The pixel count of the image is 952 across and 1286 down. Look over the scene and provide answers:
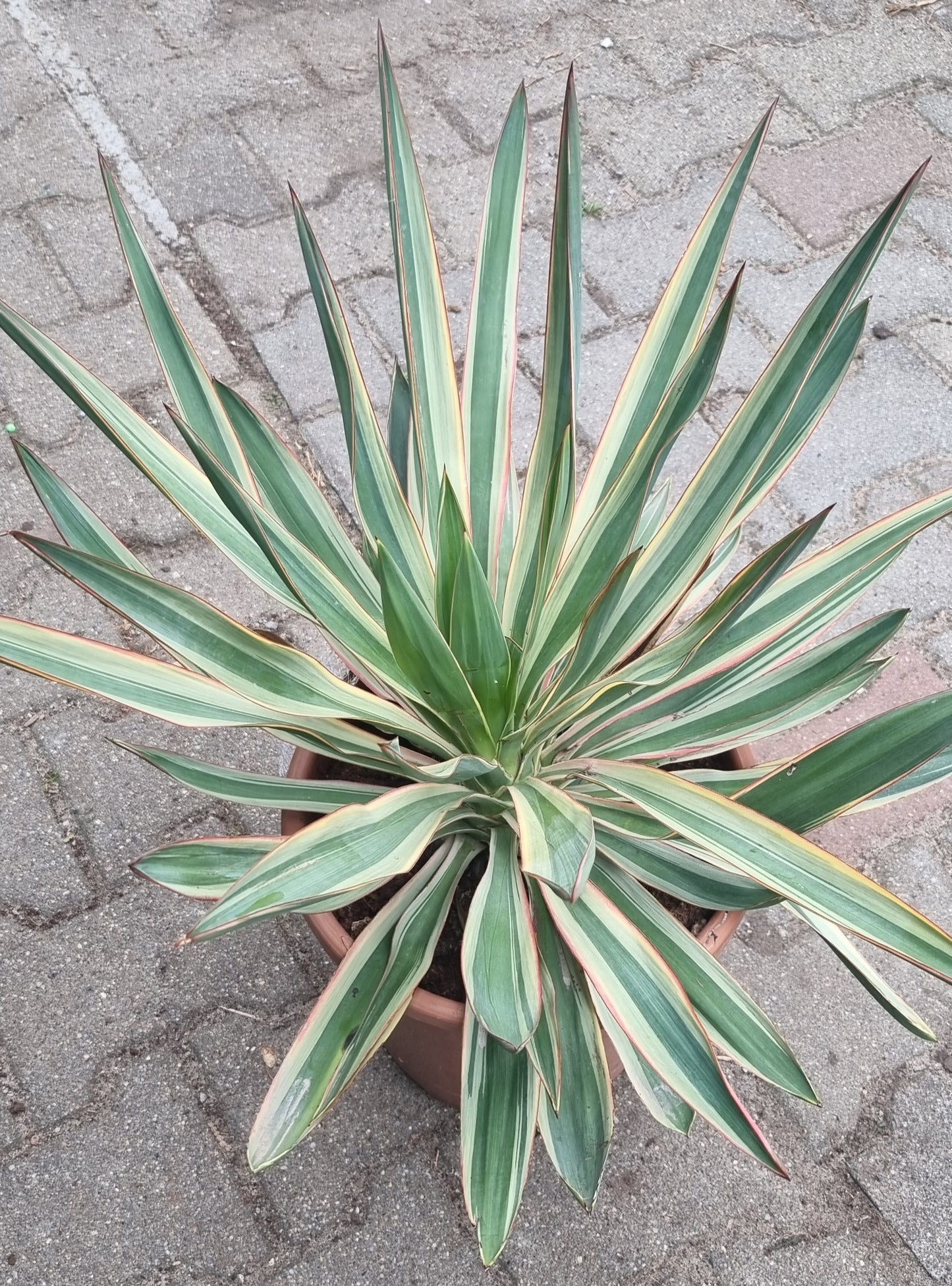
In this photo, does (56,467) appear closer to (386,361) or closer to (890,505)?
(386,361)

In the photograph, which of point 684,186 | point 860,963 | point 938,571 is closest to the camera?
point 860,963

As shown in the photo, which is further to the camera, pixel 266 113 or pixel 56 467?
pixel 266 113

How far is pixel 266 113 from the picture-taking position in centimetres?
252

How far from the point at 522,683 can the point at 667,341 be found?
38cm

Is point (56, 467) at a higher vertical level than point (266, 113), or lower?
lower

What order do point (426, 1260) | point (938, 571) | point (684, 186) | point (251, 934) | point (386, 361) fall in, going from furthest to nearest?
point (684, 186) → point (386, 361) → point (938, 571) → point (251, 934) → point (426, 1260)

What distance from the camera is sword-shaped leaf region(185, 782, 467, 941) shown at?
834mm

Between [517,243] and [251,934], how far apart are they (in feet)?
3.24

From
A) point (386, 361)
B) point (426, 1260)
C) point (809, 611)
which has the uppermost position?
point (809, 611)

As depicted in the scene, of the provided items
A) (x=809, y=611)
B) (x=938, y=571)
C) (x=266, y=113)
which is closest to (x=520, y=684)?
(x=809, y=611)

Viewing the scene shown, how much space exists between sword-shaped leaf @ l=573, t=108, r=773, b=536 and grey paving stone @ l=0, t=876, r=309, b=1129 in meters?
0.78

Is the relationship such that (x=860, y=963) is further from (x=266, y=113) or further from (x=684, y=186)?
(x=266, y=113)

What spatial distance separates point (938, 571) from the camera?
1968 mm

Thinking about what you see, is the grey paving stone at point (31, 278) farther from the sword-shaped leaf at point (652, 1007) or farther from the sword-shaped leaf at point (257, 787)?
the sword-shaped leaf at point (652, 1007)
